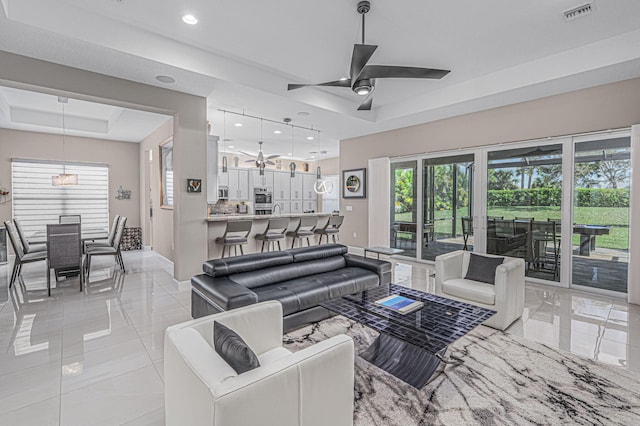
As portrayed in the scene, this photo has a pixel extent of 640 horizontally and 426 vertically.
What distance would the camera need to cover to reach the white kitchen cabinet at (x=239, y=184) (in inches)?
404

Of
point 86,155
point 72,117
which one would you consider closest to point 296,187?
point 86,155

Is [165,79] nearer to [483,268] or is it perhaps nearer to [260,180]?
[483,268]

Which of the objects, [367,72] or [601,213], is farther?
[601,213]

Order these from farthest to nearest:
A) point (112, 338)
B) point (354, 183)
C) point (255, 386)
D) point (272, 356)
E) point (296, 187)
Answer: point (296, 187) → point (354, 183) → point (112, 338) → point (272, 356) → point (255, 386)

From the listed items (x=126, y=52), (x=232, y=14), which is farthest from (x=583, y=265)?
(x=126, y=52)

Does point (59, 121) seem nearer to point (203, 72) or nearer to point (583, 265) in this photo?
point (203, 72)

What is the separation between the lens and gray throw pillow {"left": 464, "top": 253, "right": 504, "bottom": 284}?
11.5 feet

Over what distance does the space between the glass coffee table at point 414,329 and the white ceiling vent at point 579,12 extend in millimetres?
3208

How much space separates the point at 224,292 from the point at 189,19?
2.91m

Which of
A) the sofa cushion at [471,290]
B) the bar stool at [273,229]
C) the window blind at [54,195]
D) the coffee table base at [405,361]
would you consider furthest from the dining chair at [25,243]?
the sofa cushion at [471,290]

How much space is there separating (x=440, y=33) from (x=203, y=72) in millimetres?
2984

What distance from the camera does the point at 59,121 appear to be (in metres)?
6.65

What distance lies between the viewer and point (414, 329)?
216 centimetres

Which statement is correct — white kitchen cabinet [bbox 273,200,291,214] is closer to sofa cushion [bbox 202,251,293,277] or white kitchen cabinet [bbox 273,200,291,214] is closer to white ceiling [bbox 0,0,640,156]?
white ceiling [bbox 0,0,640,156]
